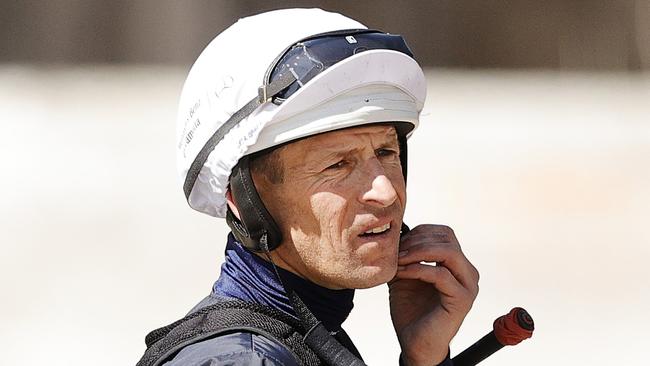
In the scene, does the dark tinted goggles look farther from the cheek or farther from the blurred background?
the blurred background

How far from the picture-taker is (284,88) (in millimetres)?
2104

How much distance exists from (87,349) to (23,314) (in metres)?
0.61

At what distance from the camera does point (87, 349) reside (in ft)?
20.4

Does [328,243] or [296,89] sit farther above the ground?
[296,89]

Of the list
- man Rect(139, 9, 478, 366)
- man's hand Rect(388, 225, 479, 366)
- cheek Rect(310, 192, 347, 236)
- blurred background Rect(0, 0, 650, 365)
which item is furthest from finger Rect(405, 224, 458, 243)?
blurred background Rect(0, 0, 650, 365)

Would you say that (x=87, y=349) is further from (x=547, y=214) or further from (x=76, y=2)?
(x=76, y=2)

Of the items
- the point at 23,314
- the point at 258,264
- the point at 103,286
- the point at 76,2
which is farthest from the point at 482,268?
the point at 258,264

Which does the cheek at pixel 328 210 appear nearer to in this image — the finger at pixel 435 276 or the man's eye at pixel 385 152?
the man's eye at pixel 385 152

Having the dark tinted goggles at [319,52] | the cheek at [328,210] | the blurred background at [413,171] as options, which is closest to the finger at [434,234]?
the cheek at [328,210]

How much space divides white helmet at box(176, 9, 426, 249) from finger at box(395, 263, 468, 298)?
0.29 metres

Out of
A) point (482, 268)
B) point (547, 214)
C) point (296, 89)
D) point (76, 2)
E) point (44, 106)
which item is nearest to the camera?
point (296, 89)

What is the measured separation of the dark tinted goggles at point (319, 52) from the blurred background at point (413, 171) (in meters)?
3.91

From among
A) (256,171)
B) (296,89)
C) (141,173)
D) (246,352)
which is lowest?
(141,173)

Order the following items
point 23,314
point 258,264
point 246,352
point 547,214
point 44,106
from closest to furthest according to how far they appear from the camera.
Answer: point 246,352 < point 258,264 < point 23,314 < point 547,214 < point 44,106
